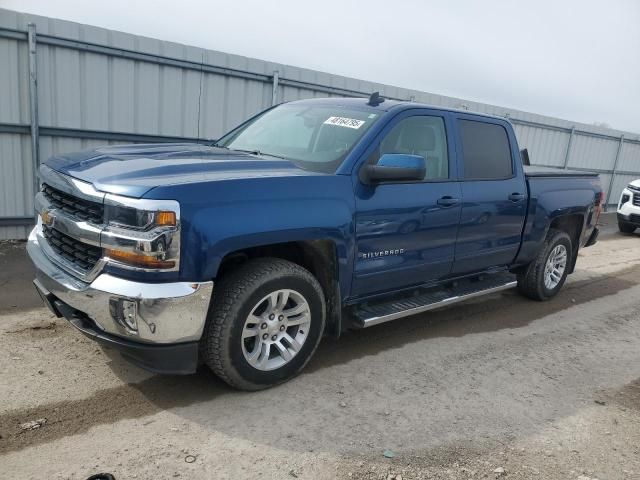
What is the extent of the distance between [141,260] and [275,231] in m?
0.80

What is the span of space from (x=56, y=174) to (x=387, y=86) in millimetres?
8330

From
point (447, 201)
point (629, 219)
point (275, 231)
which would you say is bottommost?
point (629, 219)

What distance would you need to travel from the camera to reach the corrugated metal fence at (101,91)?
6480 mm

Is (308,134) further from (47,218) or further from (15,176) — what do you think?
(15,176)

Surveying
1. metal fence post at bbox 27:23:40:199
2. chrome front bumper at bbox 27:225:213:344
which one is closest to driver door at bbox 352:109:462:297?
chrome front bumper at bbox 27:225:213:344

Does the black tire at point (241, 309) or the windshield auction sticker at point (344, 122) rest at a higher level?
the windshield auction sticker at point (344, 122)

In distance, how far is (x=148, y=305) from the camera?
279cm

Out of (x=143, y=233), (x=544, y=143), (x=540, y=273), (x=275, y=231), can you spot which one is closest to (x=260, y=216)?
(x=275, y=231)

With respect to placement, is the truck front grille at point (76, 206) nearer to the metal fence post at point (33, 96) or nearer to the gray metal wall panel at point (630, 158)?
the metal fence post at point (33, 96)

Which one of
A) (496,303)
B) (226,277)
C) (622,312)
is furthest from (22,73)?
(622,312)

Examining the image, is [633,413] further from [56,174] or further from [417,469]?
[56,174]

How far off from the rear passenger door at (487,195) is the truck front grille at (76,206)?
288 cm

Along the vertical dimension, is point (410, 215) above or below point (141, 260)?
above

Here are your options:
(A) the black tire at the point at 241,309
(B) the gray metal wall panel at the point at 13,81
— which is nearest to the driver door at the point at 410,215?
(A) the black tire at the point at 241,309
